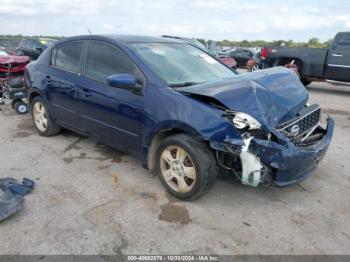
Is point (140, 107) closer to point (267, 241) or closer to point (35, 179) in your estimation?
point (35, 179)

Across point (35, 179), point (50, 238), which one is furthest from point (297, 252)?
point (35, 179)

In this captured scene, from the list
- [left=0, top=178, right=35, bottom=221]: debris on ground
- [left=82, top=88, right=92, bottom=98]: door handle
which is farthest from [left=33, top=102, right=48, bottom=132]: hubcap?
[left=0, top=178, right=35, bottom=221]: debris on ground

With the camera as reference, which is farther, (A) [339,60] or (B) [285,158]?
(A) [339,60]

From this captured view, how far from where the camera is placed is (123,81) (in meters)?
3.61

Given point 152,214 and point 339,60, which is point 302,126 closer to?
point 152,214

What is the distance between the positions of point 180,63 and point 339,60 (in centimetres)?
914

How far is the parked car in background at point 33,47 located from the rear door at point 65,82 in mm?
11430

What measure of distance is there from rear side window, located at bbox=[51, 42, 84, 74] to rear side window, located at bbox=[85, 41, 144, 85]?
0.83ft

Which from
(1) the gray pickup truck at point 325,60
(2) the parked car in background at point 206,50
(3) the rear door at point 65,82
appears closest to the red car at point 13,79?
(3) the rear door at point 65,82

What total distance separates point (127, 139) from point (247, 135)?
4.96 ft

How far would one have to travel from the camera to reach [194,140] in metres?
3.39

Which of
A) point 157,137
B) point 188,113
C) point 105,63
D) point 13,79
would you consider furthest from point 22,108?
point 188,113

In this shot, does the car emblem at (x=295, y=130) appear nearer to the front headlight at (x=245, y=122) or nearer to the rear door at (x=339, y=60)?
the front headlight at (x=245, y=122)

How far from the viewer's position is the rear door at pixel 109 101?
386cm
